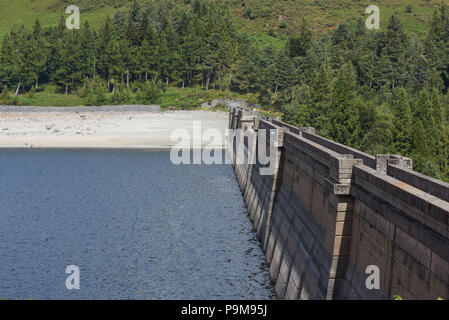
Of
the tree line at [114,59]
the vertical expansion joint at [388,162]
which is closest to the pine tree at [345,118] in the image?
the vertical expansion joint at [388,162]

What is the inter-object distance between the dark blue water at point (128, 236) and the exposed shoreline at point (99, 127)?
25.1 m

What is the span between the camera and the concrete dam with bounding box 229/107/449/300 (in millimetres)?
12008

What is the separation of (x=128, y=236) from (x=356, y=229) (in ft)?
79.5

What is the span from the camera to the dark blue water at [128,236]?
94.7 ft

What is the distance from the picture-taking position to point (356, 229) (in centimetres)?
1719

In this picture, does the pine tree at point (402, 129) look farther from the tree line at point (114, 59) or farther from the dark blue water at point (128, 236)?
the tree line at point (114, 59)

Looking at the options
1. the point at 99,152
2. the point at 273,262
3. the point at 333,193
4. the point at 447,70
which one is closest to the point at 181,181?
the point at 99,152

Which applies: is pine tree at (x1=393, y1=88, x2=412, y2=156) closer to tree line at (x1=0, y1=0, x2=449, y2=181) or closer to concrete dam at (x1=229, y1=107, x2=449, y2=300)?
concrete dam at (x1=229, y1=107, x2=449, y2=300)

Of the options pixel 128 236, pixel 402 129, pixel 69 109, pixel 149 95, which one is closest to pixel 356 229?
pixel 128 236

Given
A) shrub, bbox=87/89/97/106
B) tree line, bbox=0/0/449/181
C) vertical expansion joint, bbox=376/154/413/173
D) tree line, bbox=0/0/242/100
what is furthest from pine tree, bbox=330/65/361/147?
tree line, bbox=0/0/242/100

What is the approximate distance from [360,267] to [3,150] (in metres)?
82.5

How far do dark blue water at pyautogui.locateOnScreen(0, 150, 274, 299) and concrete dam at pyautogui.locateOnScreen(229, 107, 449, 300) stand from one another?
4182 mm

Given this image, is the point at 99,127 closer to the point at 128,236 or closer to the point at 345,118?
the point at 345,118
